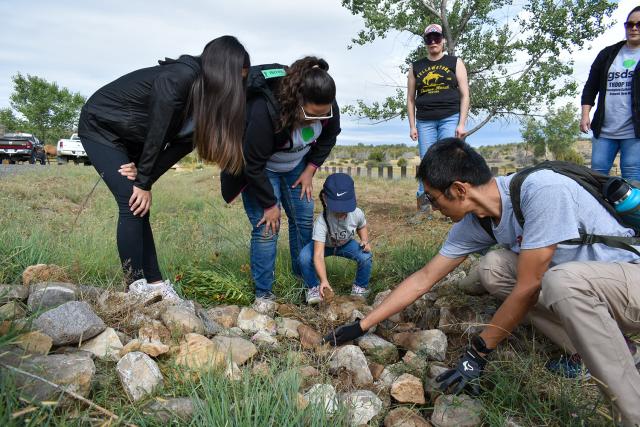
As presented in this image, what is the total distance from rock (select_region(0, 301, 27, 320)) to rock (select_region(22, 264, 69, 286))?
370mm

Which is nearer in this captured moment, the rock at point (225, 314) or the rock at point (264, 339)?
the rock at point (264, 339)

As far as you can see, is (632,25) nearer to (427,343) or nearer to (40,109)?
(427,343)

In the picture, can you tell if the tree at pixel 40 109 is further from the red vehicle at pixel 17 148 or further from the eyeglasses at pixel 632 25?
the eyeglasses at pixel 632 25

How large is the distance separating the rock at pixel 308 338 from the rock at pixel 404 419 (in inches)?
24.3

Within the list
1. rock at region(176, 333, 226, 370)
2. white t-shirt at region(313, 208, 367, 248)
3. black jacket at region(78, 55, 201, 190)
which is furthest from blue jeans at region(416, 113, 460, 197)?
rock at region(176, 333, 226, 370)

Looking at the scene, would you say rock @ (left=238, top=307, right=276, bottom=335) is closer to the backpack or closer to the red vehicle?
the backpack

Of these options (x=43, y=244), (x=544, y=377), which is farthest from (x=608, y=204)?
(x=43, y=244)

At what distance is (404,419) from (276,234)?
1471mm

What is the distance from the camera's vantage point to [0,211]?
4629 mm

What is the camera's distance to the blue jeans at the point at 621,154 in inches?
145

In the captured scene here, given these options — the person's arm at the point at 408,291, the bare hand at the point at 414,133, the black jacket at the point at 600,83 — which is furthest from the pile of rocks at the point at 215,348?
the bare hand at the point at 414,133

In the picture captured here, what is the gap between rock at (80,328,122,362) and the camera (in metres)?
1.92

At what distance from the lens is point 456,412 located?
1.90 m

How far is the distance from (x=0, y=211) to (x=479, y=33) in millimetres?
7538
